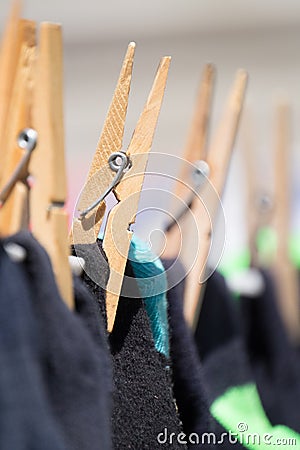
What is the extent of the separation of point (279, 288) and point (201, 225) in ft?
1.35

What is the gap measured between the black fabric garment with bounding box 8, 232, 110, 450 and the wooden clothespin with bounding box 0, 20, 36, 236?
0.25 feet

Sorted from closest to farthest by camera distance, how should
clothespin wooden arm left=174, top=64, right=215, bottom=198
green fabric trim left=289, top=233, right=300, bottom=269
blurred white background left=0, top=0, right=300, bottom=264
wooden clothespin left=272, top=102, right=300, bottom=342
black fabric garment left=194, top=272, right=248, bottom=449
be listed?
clothespin wooden arm left=174, top=64, right=215, bottom=198
black fabric garment left=194, top=272, right=248, bottom=449
wooden clothespin left=272, top=102, right=300, bottom=342
green fabric trim left=289, top=233, right=300, bottom=269
blurred white background left=0, top=0, right=300, bottom=264

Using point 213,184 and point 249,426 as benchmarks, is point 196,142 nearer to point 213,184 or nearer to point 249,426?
point 213,184

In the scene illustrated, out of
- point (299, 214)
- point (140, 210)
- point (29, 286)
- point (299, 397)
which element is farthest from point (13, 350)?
point (299, 214)

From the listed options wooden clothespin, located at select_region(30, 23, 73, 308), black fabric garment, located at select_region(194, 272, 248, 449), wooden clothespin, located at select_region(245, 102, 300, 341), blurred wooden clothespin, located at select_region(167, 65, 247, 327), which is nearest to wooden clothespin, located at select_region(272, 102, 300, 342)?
wooden clothespin, located at select_region(245, 102, 300, 341)

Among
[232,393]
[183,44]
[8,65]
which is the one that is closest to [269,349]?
[232,393]

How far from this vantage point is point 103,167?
575 mm

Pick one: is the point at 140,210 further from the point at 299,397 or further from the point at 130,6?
the point at 130,6

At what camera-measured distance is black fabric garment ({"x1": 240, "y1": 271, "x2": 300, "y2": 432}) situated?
105 cm

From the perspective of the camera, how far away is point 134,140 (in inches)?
A: 23.0

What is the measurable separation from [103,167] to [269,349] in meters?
0.61

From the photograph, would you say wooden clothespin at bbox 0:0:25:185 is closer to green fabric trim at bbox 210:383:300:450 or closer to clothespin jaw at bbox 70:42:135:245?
clothespin jaw at bbox 70:42:135:245

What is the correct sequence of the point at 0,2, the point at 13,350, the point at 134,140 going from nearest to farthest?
the point at 13,350 → the point at 134,140 → the point at 0,2

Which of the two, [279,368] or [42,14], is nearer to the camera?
[279,368]
